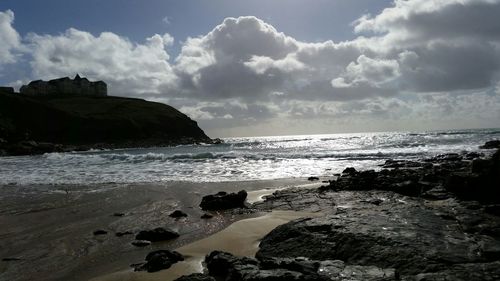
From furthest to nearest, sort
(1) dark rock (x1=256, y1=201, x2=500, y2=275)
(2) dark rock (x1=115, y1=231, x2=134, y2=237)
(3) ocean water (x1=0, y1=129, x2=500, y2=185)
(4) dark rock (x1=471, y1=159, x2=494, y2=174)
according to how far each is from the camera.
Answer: (3) ocean water (x1=0, y1=129, x2=500, y2=185), (4) dark rock (x1=471, y1=159, x2=494, y2=174), (2) dark rock (x1=115, y1=231, x2=134, y2=237), (1) dark rock (x1=256, y1=201, x2=500, y2=275)

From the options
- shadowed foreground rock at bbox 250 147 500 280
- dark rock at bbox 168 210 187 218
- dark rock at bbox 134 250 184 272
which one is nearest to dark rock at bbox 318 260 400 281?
shadowed foreground rock at bbox 250 147 500 280

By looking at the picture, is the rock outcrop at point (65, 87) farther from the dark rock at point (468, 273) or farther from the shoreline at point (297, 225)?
the dark rock at point (468, 273)

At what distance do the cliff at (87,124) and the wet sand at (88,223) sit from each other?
202ft

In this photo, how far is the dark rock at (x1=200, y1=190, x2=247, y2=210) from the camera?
490 inches

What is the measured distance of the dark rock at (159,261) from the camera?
248 inches

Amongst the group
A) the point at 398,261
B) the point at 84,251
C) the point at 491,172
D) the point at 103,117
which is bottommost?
the point at 84,251

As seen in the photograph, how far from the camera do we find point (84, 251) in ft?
26.3

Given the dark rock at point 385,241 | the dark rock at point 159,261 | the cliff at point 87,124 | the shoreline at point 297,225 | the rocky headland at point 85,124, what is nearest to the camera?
the dark rock at point 385,241

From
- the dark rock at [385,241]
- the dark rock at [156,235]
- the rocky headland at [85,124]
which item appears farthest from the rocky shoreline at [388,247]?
the rocky headland at [85,124]

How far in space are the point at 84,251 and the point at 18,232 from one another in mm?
3102

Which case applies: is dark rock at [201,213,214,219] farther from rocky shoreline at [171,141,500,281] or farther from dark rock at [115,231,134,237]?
rocky shoreline at [171,141,500,281]

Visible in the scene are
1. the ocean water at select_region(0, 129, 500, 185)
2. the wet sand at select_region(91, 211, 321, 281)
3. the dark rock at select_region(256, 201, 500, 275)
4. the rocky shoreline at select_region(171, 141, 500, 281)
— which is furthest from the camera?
the ocean water at select_region(0, 129, 500, 185)

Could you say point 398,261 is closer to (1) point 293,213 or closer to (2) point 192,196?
(1) point 293,213

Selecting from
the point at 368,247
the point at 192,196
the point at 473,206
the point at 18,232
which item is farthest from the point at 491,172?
the point at 18,232
